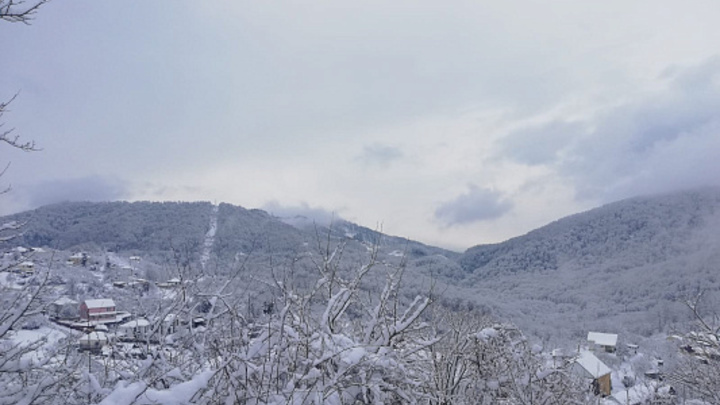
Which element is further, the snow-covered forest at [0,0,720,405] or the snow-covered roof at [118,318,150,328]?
the snow-covered roof at [118,318,150,328]

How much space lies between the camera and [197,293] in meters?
4.07

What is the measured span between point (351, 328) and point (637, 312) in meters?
84.3

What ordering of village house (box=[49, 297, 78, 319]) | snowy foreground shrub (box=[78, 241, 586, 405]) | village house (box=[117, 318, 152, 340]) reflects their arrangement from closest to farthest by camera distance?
snowy foreground shrub (box=[78, 241, 586, 405])
village house (box=[117, 318, 152, 340])
village house (box=[49, 297, 78, 319])

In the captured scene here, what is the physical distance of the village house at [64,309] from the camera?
16.8 ft

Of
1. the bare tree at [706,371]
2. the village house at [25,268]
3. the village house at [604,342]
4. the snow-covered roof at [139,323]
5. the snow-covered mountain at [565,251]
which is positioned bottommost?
the village house at [604,342]

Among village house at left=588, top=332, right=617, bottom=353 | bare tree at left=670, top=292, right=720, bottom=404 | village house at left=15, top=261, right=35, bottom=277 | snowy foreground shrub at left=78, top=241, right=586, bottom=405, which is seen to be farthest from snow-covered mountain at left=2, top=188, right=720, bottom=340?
snowy foreground shrub at left=78, top=241, right=586, bottom=405

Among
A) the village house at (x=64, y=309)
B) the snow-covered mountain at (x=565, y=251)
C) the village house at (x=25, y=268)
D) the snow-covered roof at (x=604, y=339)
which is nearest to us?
the village house at (x=25, y=268)

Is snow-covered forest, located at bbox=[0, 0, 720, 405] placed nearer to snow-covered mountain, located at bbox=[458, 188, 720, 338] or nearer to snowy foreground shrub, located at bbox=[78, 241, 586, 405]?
snowy foreground shrub, located at bbox=[78, 241, 586, 405]

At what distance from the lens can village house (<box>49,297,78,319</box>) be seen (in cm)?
511

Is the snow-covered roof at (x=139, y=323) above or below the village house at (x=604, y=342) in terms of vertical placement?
above

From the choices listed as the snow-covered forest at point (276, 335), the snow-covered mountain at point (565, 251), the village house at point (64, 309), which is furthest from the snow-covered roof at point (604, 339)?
the village house at point (64, 309)

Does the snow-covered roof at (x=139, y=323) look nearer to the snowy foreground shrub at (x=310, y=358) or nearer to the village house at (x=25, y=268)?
the snowy foreground shrub at (x=310, y=358)

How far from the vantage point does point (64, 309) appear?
22.9 feet

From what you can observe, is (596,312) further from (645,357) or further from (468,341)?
(468,341)
